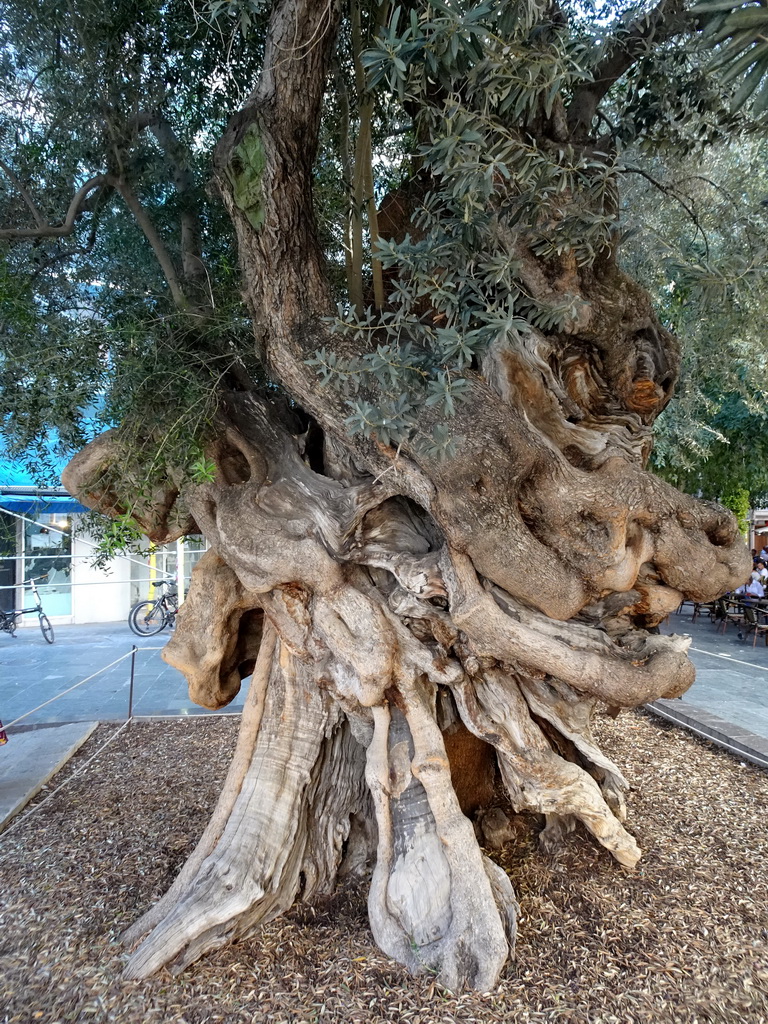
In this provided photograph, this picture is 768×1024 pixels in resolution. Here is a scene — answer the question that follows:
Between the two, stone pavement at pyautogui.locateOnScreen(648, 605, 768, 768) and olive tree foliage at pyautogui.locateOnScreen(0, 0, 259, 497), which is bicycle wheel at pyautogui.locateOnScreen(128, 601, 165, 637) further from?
stone pavement at pyautogui.locateOnScreen(648, 605, 768, 768)

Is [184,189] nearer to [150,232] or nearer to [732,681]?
[150,232]

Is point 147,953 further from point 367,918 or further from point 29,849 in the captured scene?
point 29,849

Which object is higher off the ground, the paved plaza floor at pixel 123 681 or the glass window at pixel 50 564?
the glass window at pixel 50 564

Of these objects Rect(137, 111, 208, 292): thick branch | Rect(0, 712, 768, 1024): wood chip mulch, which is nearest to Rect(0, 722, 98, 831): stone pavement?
Rect(0, 712, 768, 1024): wood chip mulch

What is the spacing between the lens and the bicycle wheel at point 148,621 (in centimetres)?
1295

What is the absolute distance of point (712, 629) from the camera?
14117mm

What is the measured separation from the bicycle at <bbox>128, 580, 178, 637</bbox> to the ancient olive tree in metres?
9.62

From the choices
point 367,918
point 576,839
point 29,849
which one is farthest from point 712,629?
point 29,849

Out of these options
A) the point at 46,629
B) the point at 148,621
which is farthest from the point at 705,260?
the point at 46,629

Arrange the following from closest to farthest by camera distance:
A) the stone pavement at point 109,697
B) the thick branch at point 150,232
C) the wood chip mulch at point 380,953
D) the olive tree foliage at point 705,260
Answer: the wood chip mulch at point 380,953, the olive tree foliage at point 705,260, the thick branch at point 150,232, the stone pavement at point 109,697

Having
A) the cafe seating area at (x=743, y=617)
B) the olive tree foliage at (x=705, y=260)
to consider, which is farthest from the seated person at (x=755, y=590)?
the olive tree foliage at (x=705, y=260)

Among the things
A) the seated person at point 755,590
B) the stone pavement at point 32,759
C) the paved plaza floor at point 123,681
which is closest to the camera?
the stone pavement at point 32,759

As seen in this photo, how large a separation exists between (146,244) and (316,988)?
4.94 m

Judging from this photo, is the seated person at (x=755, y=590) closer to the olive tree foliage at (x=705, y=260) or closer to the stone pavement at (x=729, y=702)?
the stone pavement at (x=729, y=702)
